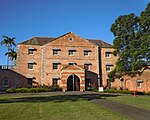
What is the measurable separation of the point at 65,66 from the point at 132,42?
15.0m

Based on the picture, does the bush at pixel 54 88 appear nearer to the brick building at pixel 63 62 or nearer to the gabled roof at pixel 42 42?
the brick building at pixel 63 62

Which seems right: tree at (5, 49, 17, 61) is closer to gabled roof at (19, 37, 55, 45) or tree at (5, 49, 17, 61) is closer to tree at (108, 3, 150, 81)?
gabled roof at (19, 37, 55, 45)

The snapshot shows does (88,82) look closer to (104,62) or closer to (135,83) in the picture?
(104,62)

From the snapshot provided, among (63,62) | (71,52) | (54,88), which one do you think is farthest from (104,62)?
(54,88)

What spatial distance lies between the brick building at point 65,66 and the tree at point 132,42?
341 inches

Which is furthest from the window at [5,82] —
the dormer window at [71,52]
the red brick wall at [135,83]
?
the red brick wall at [135,83]

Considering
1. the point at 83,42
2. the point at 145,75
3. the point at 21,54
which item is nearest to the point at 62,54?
the point at 83,42

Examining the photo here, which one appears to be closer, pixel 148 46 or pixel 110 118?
pixel 110 118

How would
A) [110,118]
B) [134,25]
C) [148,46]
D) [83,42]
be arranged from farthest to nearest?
[83,42]
[134,25]
[148,46]
[110,118]

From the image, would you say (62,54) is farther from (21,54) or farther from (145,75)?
(145,75)

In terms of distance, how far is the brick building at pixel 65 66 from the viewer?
4066cm

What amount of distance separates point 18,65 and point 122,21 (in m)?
22.3

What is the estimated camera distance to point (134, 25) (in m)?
31.6

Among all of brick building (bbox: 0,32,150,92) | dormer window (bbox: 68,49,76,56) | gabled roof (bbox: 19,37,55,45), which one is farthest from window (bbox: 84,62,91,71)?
gabled roof (bbox: 19,37,55,45)
